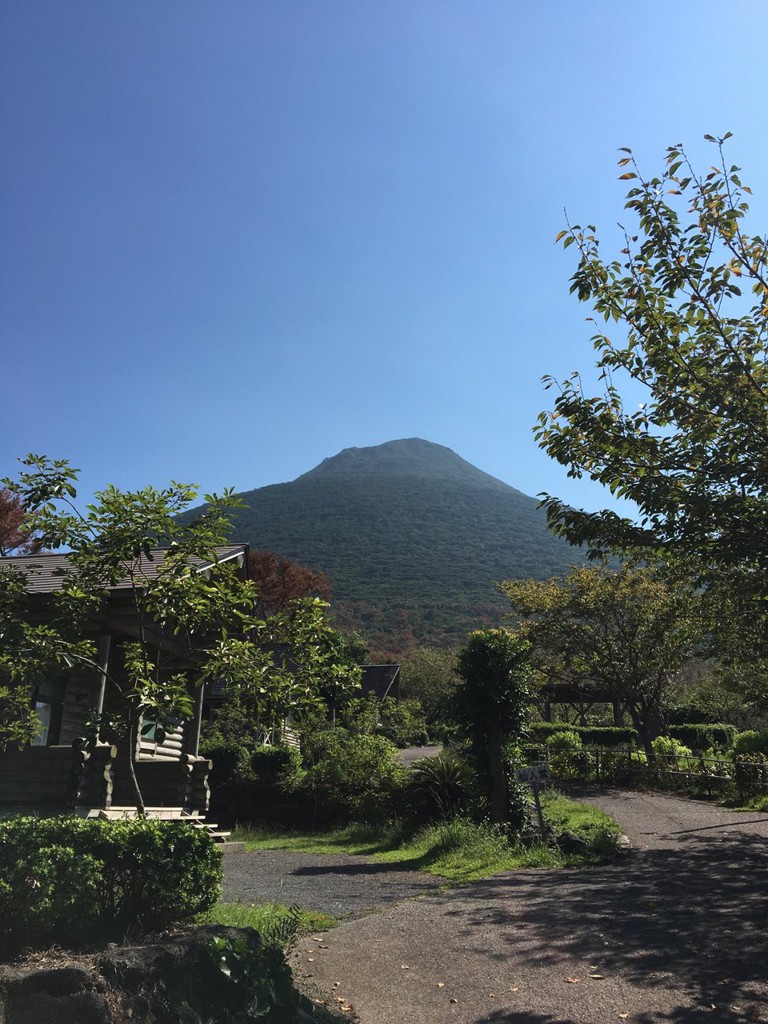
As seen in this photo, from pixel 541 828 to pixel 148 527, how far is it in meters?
9.42

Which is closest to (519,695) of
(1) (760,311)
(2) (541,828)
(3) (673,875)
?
(2) (541,828)

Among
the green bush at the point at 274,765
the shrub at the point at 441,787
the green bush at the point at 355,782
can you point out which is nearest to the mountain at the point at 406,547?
the green bush at the point at 274,765

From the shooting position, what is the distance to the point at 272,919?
7.39 metres

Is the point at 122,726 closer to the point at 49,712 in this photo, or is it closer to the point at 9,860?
the point at 9,860

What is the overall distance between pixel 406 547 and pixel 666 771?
410 ft

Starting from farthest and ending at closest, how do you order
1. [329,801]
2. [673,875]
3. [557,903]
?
[329,801] < [673,875] < [557,903]

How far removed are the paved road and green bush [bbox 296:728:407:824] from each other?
764 centimetres

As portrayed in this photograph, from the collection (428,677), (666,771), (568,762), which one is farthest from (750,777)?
(428,677)

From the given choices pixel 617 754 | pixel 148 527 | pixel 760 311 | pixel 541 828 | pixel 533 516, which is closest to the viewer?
pixel 148 527

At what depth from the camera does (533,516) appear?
181000mm

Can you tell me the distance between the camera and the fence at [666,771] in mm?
19047

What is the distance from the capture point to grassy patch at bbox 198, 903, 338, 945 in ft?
22.1

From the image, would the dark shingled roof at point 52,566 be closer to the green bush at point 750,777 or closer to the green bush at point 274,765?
the green bush at point 274,765

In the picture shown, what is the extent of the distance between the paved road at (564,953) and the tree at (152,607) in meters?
2.43
